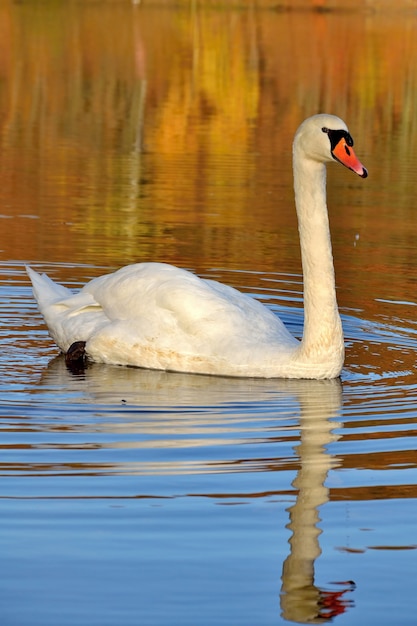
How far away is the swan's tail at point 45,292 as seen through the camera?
1105 centimetres

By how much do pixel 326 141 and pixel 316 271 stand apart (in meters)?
0.90

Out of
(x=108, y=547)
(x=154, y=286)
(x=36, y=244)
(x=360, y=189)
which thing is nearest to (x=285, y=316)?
(x=154, y=286)

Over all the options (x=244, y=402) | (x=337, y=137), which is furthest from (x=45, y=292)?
(x=337, y=137)

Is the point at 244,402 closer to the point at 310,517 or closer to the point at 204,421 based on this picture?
the point at 204,421

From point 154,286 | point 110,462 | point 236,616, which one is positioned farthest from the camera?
point 154,286

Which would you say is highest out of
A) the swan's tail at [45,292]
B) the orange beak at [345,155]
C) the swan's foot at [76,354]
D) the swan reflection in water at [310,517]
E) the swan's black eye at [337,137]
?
the swan's black eye at [337,137]

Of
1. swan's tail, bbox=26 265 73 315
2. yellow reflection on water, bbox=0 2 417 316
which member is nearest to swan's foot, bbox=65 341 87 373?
swan's tail, bbox=26 265 73 315

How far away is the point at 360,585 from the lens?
5980 mm

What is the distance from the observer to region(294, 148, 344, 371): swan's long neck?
388 inches

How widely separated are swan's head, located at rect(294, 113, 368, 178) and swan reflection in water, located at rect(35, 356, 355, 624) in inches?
57.1

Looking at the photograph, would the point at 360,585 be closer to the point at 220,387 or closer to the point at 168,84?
the point at 220,387

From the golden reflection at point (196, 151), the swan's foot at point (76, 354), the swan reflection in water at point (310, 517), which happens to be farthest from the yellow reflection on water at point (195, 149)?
the swan reflection in water at point (310, 517)

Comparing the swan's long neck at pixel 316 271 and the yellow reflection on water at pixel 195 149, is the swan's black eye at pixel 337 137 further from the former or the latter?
the yellow reflection on water at pixel 195 149

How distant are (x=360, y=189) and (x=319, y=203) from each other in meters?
11.0
